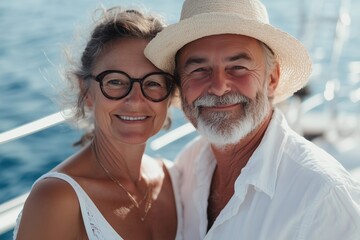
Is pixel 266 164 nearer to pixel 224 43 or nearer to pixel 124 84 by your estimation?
pixel 224 43

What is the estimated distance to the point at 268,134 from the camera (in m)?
2.21

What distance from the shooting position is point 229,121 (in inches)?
87.0

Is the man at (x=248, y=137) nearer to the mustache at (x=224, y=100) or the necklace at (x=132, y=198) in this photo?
the mustache at (x=224, y=100)

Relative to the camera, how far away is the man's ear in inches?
93.4

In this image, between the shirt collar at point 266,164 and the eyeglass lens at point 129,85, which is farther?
the eyeglass lens at point 129,85

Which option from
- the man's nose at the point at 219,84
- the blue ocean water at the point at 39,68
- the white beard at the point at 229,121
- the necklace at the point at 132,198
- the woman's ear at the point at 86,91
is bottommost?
the blue ocean water at the point at 39,68

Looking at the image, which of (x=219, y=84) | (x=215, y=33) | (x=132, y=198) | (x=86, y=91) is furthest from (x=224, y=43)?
(x=132, y=198)

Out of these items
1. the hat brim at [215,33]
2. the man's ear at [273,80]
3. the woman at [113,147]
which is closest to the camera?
the woman at [113,147]

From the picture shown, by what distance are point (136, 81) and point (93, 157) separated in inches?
14.4

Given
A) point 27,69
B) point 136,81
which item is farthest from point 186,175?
point 27,69

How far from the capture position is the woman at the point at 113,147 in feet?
6.60

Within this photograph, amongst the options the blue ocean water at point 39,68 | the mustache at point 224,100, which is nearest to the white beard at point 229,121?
the mustache at point 224,100

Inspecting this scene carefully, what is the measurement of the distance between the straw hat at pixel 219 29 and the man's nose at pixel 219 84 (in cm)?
16

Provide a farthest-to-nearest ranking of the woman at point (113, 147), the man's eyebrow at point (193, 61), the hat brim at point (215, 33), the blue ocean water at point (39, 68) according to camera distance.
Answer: the blue ocean water at point (39, 68)
the man's eyebrow at point (193, 61)
the hat brim at point (215, 33)
the woman at point (113, 147)
